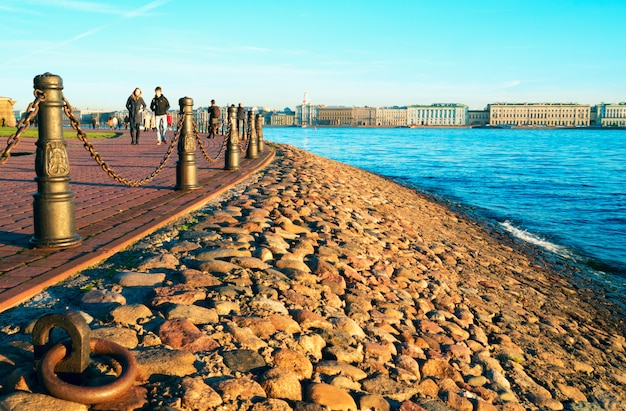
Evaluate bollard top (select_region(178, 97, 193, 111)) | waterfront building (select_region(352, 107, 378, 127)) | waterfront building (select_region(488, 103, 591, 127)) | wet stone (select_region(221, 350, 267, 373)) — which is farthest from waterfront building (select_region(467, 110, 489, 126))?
wet stone (select_region(221, 350, 267, 373))

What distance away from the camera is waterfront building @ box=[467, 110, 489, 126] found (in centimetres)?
18862

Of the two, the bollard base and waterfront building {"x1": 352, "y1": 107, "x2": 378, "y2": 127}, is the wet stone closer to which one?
A: the bollard base

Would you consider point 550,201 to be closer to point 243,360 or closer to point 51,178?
point 51,178

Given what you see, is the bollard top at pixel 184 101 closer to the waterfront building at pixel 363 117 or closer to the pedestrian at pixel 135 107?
the pedestrian at pixel 135 107

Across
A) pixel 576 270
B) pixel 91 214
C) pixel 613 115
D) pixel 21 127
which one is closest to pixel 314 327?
pixel 21 127

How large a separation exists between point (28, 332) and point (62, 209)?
153 centimetres

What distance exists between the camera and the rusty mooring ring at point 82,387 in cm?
181

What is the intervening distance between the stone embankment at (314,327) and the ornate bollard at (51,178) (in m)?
0.47

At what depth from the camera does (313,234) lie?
16.2 feet

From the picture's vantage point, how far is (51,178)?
370cm

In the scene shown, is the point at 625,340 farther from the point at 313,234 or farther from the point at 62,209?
the point at 62,209

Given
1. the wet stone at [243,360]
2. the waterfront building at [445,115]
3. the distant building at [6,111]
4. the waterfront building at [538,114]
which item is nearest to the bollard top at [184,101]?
the wet stone at [243,360]

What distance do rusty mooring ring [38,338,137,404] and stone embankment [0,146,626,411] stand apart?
0.12 feet

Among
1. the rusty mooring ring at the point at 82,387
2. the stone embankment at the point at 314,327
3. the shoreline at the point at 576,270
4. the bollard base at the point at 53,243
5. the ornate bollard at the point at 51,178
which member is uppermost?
the ornate bollard at the point at 51,178
